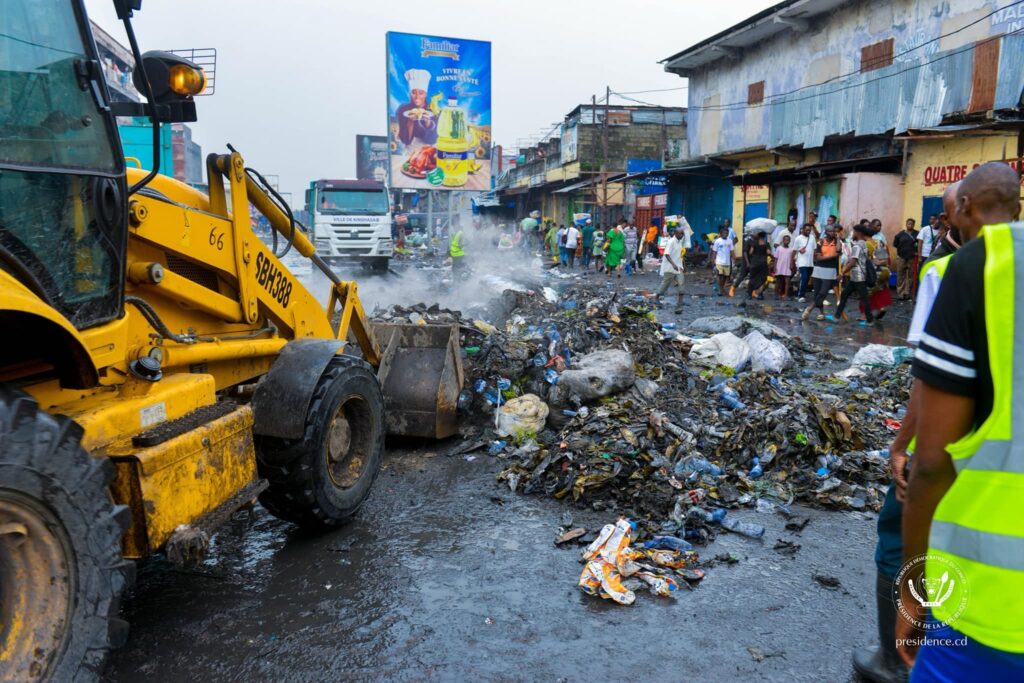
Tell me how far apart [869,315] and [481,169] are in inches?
850

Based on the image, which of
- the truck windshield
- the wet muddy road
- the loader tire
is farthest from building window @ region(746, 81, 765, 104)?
the loader tire

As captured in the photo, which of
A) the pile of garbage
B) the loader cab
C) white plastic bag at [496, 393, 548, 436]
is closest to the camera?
the loader cab

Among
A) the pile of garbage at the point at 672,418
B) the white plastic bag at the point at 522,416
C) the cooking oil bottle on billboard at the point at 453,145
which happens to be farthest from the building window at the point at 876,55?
the white plastic bag at the point at 522,416

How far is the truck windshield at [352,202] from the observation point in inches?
796

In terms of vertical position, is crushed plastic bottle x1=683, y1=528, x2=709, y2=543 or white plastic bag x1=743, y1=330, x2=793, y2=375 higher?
white plastic bag x1=743, y1=330, x2=793, y2=375

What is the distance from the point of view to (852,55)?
19.2m

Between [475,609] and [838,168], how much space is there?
60.8ft

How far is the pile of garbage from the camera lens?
468cm

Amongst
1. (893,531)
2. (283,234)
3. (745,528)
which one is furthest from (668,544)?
(283,234)

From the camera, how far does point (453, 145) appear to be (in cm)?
3070

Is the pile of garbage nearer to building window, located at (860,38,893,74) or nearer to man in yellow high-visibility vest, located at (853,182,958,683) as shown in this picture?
man in yellow high-visibility vest, located at (853,182,958,683)

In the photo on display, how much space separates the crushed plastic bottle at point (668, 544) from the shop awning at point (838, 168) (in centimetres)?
1642

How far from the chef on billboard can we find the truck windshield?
10.1m

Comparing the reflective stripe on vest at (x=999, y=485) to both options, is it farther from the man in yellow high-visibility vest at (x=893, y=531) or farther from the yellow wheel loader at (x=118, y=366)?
the yellow wheel loader at (x=118, y=366)
